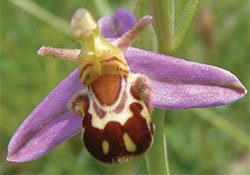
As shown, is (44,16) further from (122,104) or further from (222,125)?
(122,104)

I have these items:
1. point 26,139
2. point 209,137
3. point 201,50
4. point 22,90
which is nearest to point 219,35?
point 201,50

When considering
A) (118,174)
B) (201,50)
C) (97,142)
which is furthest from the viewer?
(201,50)

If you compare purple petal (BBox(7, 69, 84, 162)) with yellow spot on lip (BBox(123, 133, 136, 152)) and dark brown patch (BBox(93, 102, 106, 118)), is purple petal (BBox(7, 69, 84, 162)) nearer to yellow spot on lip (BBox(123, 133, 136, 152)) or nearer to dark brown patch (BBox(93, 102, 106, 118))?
dark brown patch (BBox(93, 102, 106, 118))

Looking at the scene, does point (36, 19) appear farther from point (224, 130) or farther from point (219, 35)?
point (224, 130)

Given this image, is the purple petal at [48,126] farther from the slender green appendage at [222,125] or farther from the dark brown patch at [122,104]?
the slender green appendage at [222,125]

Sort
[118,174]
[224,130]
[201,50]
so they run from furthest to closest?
[201,50] → [118,174] → [224,130]

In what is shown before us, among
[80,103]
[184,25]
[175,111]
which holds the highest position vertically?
[184,25]

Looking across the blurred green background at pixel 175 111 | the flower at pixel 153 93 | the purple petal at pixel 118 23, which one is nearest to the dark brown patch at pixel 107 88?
the flower at pixel 153 93

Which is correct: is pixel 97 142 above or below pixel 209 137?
above

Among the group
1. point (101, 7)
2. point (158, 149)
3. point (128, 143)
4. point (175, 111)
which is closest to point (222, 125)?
point (175, 111)
